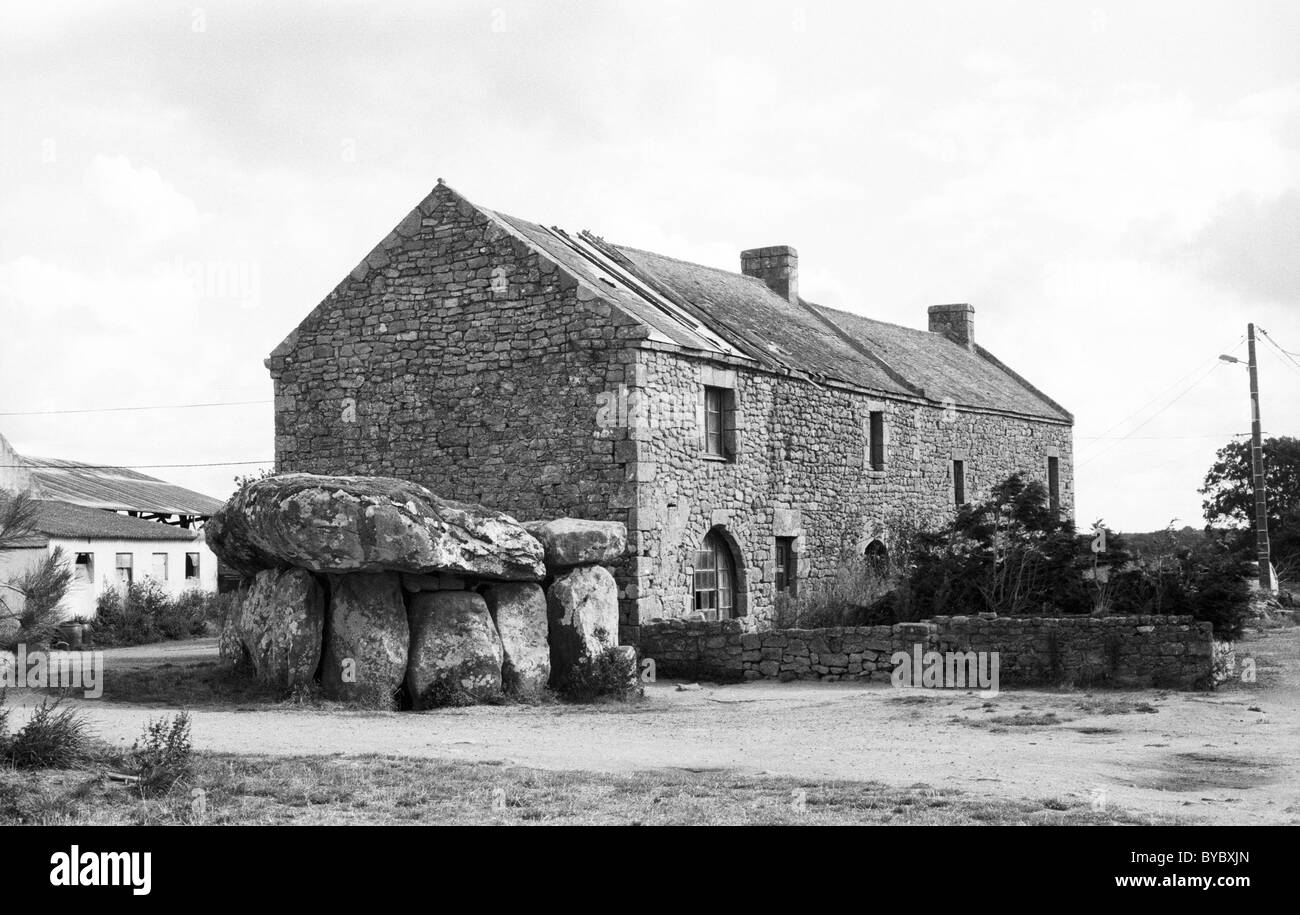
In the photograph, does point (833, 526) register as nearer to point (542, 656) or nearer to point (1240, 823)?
point (542, 656)

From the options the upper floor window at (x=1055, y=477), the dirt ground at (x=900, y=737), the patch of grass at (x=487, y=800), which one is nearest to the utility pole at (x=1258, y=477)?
the upper floor window at (x=1055, y=477)

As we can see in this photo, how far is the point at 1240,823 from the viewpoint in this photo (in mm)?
8070

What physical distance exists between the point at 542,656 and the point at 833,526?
925 cm

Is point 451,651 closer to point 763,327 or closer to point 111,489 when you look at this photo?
point 763,327

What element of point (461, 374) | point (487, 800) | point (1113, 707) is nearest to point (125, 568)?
point (461, 374)

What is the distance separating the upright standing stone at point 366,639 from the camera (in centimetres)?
1455

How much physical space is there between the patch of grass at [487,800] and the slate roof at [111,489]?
80.0 feet

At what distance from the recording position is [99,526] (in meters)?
30.7

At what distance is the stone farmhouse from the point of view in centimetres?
1920

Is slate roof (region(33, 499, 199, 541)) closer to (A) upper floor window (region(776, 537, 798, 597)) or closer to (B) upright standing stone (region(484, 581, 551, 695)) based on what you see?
(A) upper floor window (region(776, 537, 798, 597))

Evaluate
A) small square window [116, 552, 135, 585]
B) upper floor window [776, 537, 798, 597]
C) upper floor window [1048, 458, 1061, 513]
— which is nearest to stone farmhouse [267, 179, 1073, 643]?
upper floor window [776, 537, 798, 597]

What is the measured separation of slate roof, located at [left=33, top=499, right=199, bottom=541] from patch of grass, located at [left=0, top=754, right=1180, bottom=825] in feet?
67.4

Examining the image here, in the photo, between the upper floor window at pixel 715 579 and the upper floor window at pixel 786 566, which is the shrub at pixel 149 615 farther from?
the upper floor window at pixel 786 566
